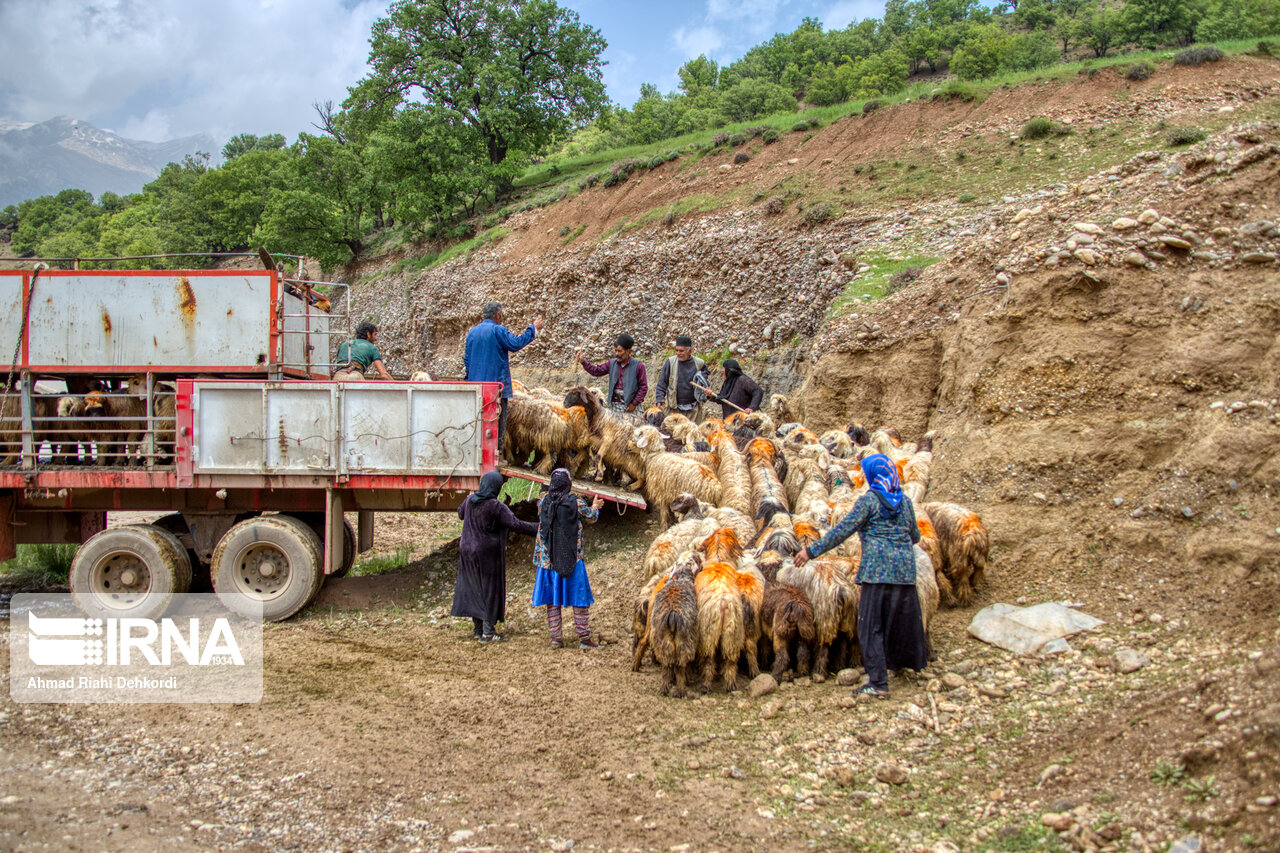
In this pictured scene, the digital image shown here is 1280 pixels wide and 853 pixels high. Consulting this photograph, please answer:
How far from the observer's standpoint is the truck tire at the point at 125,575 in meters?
7.93

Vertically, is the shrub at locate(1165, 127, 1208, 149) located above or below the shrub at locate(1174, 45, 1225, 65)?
below

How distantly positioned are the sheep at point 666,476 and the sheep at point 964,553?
116 inches

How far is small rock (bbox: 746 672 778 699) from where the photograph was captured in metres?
5.53

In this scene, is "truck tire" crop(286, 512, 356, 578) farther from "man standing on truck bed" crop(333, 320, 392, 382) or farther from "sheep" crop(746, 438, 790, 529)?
"sheep" crop(746, 438, 790, 529)

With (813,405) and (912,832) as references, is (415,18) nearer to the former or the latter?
(813,405)

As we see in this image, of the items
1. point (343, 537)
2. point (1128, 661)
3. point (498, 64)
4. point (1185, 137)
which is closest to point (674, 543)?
point (1128, 661)

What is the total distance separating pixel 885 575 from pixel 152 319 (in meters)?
7.36

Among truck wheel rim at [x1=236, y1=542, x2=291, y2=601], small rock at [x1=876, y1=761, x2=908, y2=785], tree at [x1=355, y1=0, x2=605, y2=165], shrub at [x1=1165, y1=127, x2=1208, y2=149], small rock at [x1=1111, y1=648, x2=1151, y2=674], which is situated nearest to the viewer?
small rock at [x1=876, y1=761, x2=908, y2=785]

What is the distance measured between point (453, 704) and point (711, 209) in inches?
751

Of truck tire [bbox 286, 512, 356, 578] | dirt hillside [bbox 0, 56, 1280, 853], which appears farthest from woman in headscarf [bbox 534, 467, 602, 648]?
truck tire [bbox 286, 512, 356, 578]

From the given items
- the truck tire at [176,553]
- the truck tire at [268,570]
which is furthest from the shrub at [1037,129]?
the truck tire at [176,553]

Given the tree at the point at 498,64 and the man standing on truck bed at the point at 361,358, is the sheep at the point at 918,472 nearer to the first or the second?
the man standing on truck bed at the point at 361,358

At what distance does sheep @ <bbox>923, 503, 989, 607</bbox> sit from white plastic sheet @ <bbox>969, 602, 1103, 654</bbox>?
1.71 feet

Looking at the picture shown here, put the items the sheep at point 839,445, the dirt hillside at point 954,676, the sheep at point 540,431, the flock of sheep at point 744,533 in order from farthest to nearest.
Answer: the sheep at point 839,445
the sheep at point 540,431
the flock of sheep at point 744,533
the dirt hillside at point 954,676
